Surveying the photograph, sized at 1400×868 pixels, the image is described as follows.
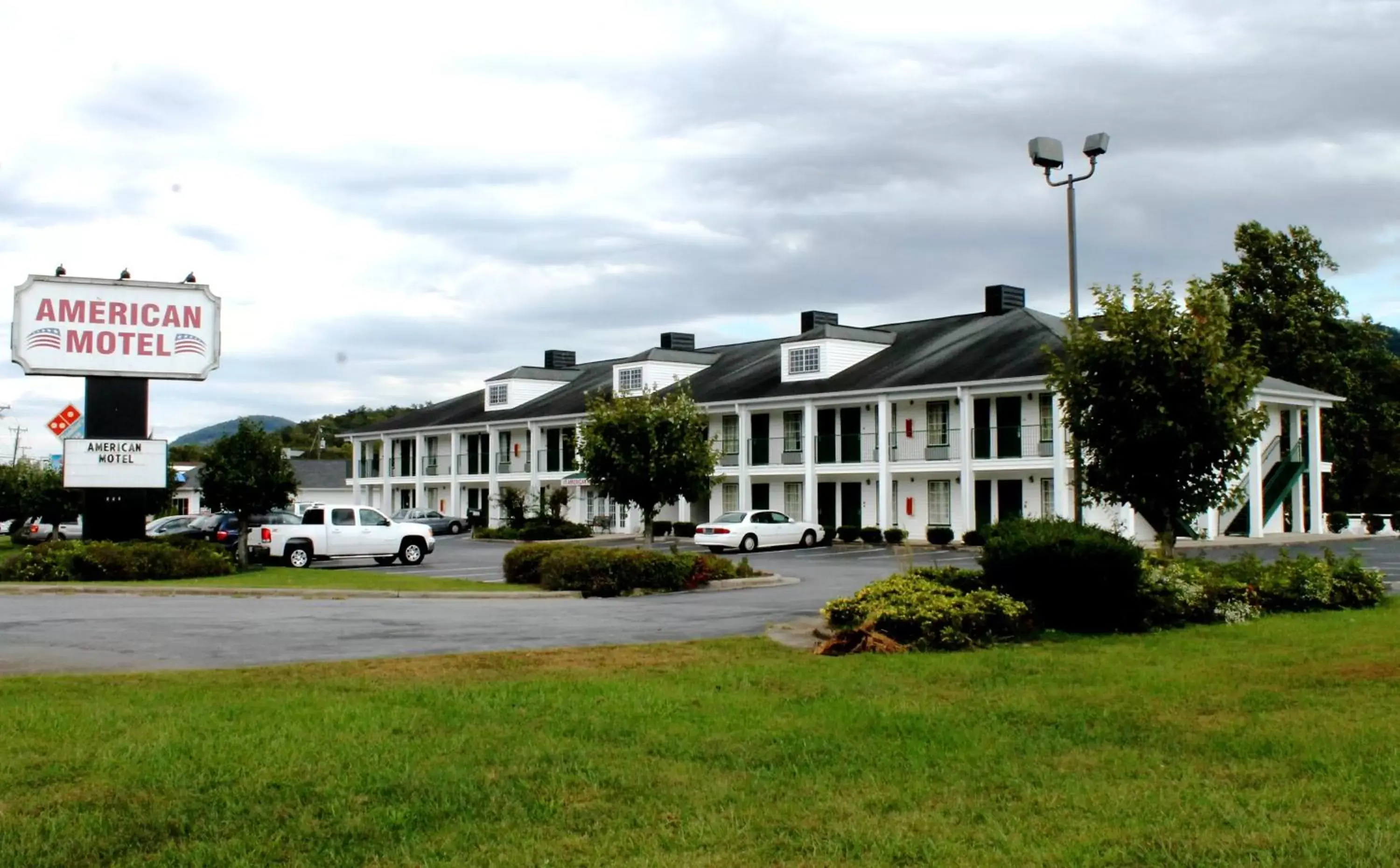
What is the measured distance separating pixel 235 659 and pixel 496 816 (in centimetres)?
716

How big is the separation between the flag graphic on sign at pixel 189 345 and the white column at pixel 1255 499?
31.4 meters

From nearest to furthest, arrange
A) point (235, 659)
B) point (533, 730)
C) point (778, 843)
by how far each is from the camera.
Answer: point (778, 843) < point (533, 730) < point (235, 659)

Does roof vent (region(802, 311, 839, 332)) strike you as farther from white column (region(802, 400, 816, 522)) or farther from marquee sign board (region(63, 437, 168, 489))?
marquee sign board (region(63, 437, 168, 489))

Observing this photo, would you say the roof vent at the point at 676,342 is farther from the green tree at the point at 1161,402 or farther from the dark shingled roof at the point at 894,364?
the green tree at the point at 1161,402

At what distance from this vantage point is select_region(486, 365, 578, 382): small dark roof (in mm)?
64125

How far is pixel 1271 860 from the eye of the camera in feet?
17.9

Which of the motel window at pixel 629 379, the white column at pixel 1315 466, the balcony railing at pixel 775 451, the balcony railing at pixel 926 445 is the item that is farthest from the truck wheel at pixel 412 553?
Result: the white column at pixel 1315 466

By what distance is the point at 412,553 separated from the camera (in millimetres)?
33781

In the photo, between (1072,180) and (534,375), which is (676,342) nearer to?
(534,375)

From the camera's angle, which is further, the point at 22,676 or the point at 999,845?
the point at 22,676

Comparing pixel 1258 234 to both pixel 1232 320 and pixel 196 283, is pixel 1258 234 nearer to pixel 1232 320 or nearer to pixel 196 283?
pixel 1232 320

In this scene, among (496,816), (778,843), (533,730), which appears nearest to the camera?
(778,843)

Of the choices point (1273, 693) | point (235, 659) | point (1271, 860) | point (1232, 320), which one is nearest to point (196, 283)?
point (235, 659)

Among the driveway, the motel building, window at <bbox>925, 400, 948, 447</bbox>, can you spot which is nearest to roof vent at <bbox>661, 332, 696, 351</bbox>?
the motel building
